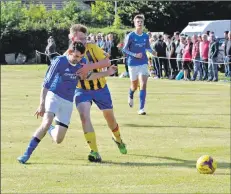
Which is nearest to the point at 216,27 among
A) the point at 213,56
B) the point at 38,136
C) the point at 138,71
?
the point at 213,56

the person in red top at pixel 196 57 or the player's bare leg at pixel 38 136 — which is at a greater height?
the player's bare leg at pixel 38 136

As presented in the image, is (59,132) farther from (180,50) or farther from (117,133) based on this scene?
(180,50)

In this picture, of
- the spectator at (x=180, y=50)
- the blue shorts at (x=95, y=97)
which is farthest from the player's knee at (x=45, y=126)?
the spectator at (x=180, y=50)

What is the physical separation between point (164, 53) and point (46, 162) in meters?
21.6

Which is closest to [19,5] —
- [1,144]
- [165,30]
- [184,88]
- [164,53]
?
[165,30]

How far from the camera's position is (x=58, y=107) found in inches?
417

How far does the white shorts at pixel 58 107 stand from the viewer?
10555 millimetres

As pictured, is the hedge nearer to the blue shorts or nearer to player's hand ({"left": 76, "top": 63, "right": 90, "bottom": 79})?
the blue shorts

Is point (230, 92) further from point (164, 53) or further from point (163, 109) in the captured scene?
point (164, 53)

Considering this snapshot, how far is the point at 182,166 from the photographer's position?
35.4 feet

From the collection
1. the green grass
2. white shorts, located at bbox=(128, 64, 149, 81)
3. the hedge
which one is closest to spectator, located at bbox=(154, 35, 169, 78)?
the green grass

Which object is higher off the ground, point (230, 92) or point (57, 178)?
point (57, 178)

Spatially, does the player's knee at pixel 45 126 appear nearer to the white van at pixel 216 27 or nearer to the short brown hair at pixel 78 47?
the short brown hair at pixel 78 47

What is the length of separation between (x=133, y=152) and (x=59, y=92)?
2.06 metres
